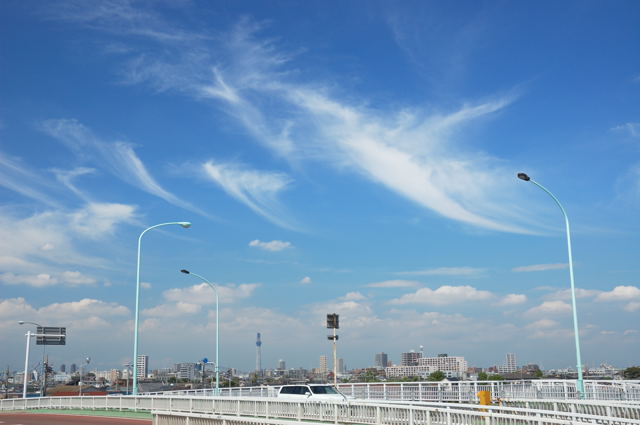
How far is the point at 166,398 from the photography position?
108 feet

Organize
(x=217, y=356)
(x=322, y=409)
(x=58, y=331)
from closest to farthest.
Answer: (x=322, y=409) < (x=217, y=356) < (x=58, y=331)

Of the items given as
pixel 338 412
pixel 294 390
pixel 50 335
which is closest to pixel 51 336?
pixel 50 335

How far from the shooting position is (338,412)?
882 inches

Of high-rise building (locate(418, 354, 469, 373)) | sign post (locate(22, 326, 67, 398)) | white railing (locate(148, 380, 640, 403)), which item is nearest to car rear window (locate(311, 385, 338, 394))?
white railing (locate(148, 380, 640, 403))

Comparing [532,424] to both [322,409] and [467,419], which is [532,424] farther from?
[322,409]

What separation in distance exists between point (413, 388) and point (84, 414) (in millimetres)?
19193

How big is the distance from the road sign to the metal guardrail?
2300cm

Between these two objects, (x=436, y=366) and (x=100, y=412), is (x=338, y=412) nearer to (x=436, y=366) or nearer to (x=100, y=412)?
(x=100, y=412)

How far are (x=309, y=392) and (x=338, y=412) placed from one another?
681 centimetres

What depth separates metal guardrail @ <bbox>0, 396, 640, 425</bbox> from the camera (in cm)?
1366

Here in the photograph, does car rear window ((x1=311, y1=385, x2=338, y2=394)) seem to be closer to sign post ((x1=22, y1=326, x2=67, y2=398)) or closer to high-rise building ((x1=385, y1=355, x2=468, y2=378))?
sign post ((x1=22, y1=326, x2=67, y2=398))

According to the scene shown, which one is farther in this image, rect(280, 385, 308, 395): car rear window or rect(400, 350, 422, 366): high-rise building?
rect(400, 350, 422, 366): high-rise building

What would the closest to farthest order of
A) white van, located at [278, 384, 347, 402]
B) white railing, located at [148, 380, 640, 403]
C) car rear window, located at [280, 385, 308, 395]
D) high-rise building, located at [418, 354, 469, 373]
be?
white van, located at [278, 384, 347, 402] → car rear window, located at [280, 385, 308, 395] → white railing, located at [148, 380, 640, 403] → high-rise building, located at [418, 354, 469, 373]

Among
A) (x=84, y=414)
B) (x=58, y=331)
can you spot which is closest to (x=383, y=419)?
(x=84, y=414)
